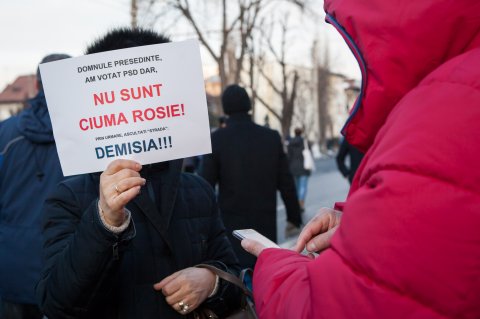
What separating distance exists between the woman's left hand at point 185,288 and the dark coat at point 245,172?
2417 millimetres

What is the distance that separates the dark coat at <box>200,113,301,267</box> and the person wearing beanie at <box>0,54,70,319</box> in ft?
5.26

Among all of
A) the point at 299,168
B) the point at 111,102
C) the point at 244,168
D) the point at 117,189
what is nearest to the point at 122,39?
the point at 111,102

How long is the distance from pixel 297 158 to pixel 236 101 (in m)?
8.23

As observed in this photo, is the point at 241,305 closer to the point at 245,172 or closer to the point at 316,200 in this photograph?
the point at 245,172

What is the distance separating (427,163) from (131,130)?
1.08 meters

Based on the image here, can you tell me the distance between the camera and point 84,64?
174 cm

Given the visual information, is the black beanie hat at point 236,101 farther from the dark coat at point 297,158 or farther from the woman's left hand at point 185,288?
the dark coat at point 297,158

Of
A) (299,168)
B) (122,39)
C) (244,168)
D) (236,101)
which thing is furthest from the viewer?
(299,168)

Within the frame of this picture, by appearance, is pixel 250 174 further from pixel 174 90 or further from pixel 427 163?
pixel 427 163

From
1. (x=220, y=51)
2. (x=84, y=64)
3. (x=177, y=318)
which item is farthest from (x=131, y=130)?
(x=220, y=51)

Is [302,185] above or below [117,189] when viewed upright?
below

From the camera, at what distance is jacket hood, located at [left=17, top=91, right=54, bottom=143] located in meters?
3.06

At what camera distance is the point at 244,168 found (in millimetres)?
4430

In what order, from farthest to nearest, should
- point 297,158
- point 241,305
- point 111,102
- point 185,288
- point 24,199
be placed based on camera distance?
point 297,158 < point 24,199 < point 241,305 < point 185,288 < point 111,102
